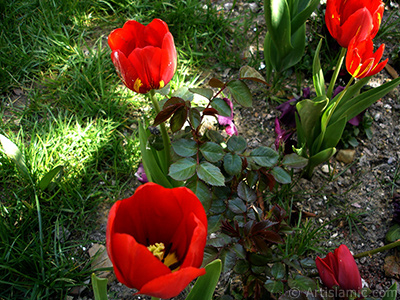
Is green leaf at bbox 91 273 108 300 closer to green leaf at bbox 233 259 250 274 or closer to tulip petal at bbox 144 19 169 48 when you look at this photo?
green leaf at bbox 233 259 250 274

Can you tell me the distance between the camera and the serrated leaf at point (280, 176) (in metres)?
1.38

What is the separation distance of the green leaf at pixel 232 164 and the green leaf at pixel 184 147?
0.11 meters

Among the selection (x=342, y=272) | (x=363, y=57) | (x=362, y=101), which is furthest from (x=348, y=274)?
(x=362, y=101)

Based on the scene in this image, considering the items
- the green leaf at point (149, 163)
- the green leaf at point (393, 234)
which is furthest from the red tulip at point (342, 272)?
the green leaf at point (393, 234)

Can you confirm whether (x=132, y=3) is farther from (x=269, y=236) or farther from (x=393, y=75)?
(x=269, y=236)

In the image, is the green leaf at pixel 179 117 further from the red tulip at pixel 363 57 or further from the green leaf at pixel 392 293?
the green leaf at pixel 392 293

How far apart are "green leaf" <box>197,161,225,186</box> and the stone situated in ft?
3.87

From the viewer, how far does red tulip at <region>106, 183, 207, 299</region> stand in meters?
0.79

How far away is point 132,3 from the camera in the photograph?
8.89ft

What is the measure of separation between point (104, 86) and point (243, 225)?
4.70 feet

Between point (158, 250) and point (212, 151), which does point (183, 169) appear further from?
point (158, 250)

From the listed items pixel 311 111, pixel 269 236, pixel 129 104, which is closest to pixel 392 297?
pixel 269 236

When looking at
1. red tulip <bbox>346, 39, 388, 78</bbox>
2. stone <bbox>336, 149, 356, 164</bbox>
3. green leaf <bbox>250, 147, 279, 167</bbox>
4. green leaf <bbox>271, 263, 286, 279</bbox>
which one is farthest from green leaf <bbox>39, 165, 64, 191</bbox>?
stone <bbox>336, 149, 356, 164</bbox>

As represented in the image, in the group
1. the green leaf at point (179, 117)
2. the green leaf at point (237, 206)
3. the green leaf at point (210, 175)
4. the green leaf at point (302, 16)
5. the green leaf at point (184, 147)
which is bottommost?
the green leaf at point (237, 206)
